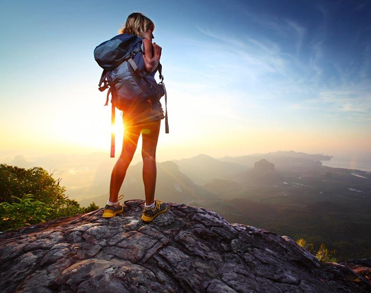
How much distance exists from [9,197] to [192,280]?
23.0 ft

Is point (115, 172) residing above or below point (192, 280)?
above

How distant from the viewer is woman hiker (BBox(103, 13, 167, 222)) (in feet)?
9.66

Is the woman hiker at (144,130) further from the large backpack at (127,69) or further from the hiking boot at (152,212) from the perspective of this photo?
the large backpack at (127,69)

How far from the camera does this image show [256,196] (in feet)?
417

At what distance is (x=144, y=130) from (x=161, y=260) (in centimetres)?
203

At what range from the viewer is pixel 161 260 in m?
2.44

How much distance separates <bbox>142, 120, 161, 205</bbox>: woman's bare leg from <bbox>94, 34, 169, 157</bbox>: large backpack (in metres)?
0.48

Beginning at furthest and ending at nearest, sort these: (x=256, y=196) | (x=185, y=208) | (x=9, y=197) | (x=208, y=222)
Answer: (x=256, y=196), (x=9, y=197), (x=185, y=208), (x=208, y=222)

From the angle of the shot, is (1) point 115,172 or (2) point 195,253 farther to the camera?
(1) point 115,172

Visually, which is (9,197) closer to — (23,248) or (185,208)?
(23,248)

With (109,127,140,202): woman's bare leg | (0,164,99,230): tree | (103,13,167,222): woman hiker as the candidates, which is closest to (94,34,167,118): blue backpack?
(103,13,167,222): woman hiker

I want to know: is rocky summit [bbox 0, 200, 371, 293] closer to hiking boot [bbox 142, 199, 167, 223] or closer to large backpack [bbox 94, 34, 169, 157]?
hiking boot [bbox 142, 199, 167, 223]

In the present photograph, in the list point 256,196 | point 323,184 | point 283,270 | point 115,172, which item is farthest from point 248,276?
point 323,184

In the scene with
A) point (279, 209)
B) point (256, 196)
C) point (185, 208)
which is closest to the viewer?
point (185, 208)
